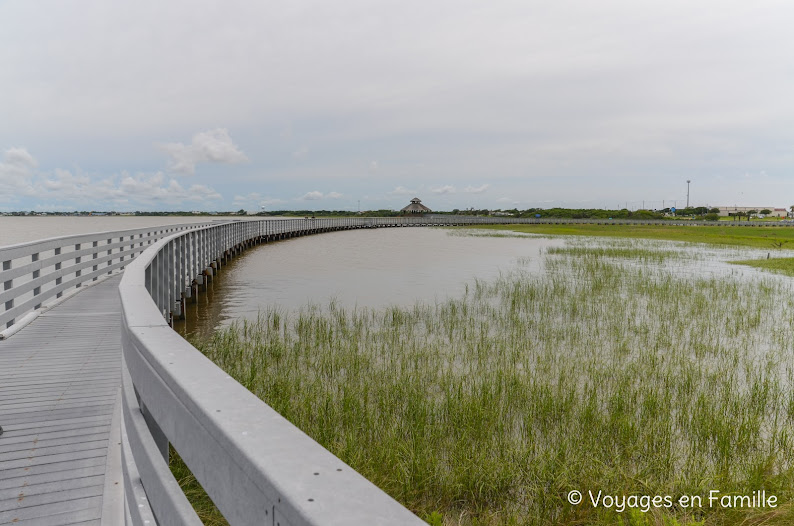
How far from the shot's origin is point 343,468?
1.13 metres

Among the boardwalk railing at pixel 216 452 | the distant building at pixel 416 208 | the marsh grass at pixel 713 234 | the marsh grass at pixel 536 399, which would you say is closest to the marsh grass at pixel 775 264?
the marsh grass at pixel 536 399

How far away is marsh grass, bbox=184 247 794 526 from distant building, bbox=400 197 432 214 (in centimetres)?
12753

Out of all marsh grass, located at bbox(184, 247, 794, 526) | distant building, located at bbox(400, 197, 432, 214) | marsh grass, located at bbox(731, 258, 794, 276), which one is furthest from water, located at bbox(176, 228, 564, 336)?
distant building, located at bbox(400, 197, 432, 214)

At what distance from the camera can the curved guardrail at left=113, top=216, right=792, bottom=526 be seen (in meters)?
1.03

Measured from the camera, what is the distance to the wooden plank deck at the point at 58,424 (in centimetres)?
348

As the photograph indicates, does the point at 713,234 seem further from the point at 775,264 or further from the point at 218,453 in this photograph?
the point at 218,453

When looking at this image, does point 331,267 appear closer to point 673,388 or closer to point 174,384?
point 673,388

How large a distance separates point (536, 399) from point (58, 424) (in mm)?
5626

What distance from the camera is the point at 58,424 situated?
4.75 metres

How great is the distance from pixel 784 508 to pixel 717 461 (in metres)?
1.30

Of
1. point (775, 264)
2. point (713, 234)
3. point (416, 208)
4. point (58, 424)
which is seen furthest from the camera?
point (416, 208)

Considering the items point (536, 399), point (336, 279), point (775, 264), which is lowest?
point (536, 399)

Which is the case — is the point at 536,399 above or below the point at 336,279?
below

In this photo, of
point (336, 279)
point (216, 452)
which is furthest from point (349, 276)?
point (216, 452)
